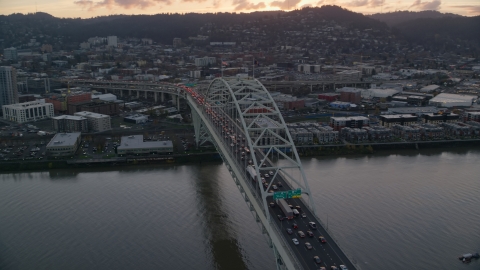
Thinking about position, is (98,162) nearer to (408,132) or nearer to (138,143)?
(138,143)

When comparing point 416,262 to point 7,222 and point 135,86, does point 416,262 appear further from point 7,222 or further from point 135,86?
point 135,86

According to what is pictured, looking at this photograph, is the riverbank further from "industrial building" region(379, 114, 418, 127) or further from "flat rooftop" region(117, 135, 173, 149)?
"industrial building" region(379, 114, 418, 127)

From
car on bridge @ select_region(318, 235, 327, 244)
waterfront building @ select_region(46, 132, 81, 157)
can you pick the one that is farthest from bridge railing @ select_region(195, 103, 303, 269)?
waterfront building @ select_region(46, 132, 81, 157)

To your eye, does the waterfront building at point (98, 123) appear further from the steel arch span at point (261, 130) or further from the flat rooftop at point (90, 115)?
the steel arch span at point (261, 130)

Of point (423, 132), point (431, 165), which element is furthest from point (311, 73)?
point (431, 165)

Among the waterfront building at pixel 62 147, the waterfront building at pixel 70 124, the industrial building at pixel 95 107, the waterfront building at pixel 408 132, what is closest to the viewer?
the waterfront building at pixel 62 147

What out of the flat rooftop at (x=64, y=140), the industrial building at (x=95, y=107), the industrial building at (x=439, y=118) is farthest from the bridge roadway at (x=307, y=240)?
the industrial building at (x=95, y=107)
